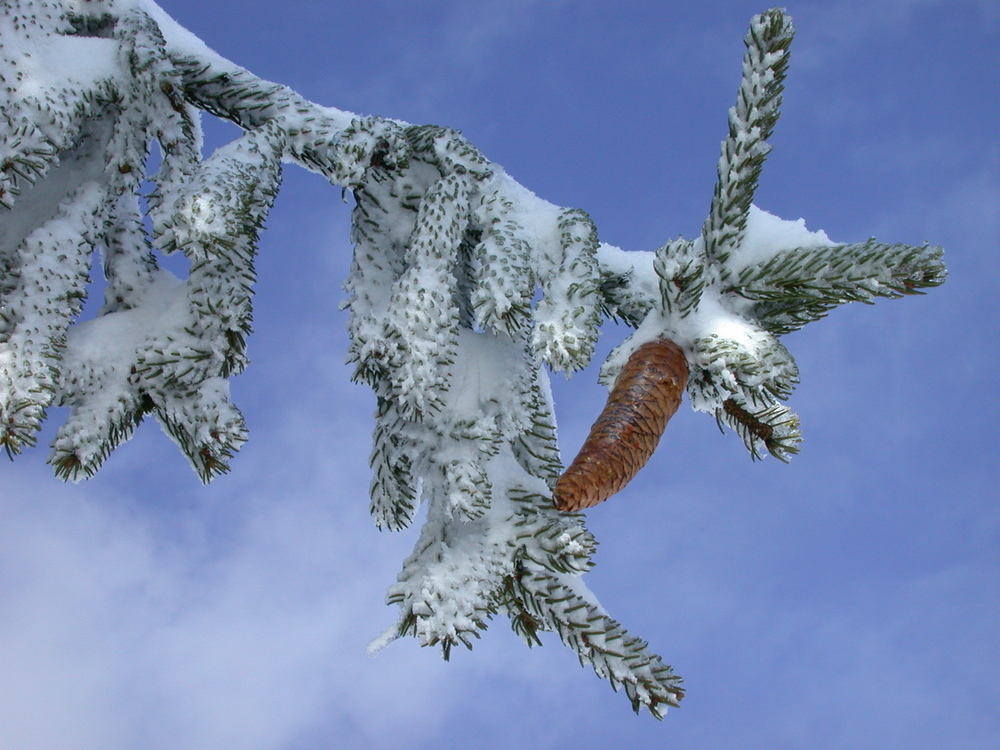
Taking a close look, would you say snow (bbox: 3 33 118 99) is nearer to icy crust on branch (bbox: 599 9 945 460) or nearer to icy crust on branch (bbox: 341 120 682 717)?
icy crust on branch (bbox: 341 120 682 717)

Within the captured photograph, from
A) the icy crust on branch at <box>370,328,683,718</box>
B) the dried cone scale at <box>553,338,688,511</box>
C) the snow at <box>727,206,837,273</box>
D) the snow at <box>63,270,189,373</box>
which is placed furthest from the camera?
the snow at <box>63,270,189,373</box>

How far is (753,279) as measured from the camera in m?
1.94

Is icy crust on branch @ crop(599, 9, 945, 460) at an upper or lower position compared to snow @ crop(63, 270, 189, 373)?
upper

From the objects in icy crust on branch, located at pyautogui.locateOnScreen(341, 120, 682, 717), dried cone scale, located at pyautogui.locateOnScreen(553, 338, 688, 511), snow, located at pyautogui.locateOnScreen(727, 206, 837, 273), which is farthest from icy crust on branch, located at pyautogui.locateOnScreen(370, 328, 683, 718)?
snow, located at pyautogui.locateOnScreen(727, 206, 837, 273)

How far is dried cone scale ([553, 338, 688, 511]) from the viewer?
158cm

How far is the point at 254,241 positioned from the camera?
7.55ft

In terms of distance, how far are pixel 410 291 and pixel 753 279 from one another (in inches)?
34.1

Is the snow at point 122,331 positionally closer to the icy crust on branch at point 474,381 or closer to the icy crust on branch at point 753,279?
the icy crust on branch at point 474,381

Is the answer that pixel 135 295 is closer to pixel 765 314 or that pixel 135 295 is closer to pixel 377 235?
pixel 377 235

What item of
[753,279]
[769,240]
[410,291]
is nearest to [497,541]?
[410,291]

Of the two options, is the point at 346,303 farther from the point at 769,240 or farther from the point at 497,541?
the point at 769,240

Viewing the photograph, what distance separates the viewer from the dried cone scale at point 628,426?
1.58 metres

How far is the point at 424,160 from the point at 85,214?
1.12 meters

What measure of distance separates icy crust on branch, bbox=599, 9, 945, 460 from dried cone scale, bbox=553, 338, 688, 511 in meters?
0.07
